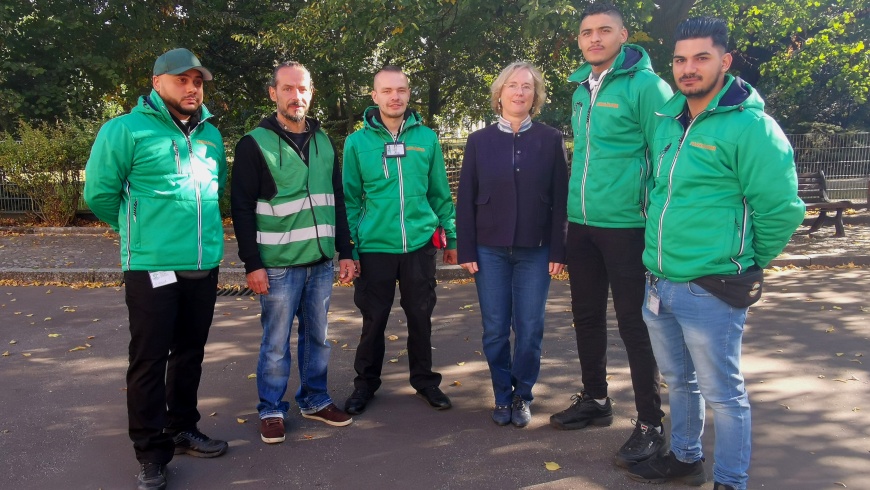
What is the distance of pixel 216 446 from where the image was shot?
407cm

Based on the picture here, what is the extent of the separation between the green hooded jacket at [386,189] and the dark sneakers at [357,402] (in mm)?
940

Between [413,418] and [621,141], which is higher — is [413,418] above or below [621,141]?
below

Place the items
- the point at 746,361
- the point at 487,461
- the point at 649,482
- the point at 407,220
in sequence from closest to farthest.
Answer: the point at 649,482 < the point at 487,461 < the point at 407,220 < the point at 746,361

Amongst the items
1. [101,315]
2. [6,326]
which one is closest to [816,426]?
[101,315]

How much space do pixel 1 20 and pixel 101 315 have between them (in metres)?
10.3

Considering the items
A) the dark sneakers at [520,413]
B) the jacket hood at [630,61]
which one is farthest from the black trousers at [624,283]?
the jacket hood at [630,61]

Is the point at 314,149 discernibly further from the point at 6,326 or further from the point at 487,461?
the point at 6,326

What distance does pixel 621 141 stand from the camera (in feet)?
12.9

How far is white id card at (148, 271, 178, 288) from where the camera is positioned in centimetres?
364

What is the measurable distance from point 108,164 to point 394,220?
1728mm

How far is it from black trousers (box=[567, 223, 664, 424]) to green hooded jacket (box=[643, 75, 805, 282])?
568 millimetres

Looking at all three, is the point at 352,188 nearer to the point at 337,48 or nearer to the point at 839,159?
the point at 337,48

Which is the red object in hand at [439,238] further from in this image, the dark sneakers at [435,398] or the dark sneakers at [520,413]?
the dark sneakers at [520,413]

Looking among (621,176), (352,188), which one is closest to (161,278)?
(352,188)
